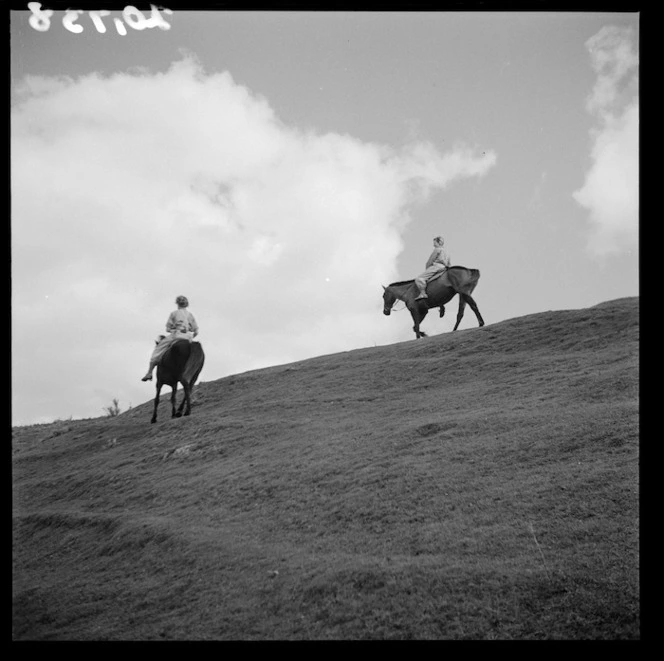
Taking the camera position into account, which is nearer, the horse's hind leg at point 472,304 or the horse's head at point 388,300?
the horse's hind leg at point 472,304

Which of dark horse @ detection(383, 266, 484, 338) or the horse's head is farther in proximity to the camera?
the horse's head

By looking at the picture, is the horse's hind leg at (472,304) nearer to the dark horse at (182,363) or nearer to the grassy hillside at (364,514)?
the grassy hillside at (364,514)

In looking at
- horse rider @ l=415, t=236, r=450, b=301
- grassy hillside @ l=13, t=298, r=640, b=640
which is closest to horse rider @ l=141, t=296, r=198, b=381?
grassy hillside @ l=13, t=298, r=640, b=640

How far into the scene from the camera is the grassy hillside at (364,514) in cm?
937

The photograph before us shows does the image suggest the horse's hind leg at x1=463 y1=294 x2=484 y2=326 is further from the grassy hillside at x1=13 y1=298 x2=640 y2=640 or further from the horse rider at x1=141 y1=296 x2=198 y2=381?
the horse rider at x1=141 y1=296 x2=198 y2=381

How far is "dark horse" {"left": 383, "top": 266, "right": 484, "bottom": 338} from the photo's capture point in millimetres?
31391

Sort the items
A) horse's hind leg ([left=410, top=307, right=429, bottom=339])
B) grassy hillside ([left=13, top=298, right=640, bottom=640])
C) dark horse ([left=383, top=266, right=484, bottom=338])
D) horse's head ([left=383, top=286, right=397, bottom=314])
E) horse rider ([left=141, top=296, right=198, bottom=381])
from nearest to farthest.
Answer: grassy hillside ([left=13, top=298, right=640, bottom=640]) < horse rider ([left=141, top=296, right=198, bottom=381]) < dark horse ([left=383, top=266, right=484, bottom=338]) < horse's hind leg ([left=410, top=307, right=429, bottom=339]) < horse's head ([left=383, top=286, right=397, bottom=314])

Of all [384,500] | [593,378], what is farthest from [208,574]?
[593,378]

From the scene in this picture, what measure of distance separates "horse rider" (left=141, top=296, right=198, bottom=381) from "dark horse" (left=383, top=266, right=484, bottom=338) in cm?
1256

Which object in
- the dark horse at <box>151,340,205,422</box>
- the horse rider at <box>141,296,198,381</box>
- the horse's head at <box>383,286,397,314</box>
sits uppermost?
the horse's head at <box>383,286,397,314</box>

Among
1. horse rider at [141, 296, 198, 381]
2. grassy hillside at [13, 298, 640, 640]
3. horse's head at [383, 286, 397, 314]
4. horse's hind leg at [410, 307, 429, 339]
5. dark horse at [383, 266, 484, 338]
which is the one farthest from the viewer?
horse's head at [383, 286, 397, 314]

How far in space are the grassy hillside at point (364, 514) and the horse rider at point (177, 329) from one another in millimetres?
2497

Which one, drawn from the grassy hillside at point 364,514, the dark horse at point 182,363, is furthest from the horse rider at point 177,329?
the grassy hillside at point 364,514
